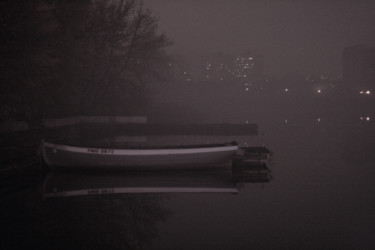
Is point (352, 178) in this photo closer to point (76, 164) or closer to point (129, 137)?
point (76, 164)

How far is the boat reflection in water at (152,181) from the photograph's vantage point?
17.8 metres

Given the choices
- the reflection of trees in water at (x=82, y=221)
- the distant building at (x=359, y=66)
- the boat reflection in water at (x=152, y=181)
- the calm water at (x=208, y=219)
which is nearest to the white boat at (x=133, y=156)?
the boat reflection in water at (x=152, y=181)

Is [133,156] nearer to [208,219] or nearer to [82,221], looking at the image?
[82,221]

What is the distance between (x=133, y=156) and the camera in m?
20.9

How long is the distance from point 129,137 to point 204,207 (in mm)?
23513

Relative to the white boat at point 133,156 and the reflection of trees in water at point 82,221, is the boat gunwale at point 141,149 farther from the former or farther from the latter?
the reflection of trees in water at point 82,221

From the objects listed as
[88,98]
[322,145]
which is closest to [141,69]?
[88,98]

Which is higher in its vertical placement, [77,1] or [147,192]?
[77,1]

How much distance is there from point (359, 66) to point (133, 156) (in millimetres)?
152150

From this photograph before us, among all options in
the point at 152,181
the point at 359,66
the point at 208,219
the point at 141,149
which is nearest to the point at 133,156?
the point at 141,149

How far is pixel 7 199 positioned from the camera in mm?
15672

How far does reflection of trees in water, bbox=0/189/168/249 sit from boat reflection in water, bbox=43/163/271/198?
45.2 inches

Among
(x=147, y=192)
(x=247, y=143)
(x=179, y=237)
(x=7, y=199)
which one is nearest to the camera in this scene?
(x=179, y=237)

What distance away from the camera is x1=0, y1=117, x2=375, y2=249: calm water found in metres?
11.7
